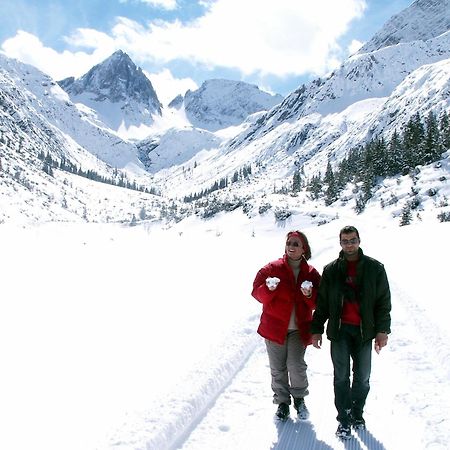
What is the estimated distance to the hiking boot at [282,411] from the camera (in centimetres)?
591

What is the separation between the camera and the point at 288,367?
5.91 m

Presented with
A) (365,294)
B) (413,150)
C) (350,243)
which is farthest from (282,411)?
(413,150)

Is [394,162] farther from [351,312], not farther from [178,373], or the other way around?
Answer: [351,312]

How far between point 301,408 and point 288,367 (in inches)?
24.4

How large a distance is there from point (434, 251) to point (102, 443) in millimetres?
17498

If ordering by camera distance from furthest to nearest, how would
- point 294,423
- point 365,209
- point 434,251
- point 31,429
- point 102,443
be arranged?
point 365,209, point 434,251, point 294,423, point 31,429, point 102,443

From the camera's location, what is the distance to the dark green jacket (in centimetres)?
523

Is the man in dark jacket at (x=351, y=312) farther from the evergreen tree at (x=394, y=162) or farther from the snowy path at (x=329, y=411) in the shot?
the evergreen tree at (x=394, y=162)

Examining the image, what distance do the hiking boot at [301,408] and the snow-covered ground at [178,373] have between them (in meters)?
0.10

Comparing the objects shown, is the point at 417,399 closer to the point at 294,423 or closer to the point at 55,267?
the point at 294,423

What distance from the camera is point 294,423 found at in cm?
586

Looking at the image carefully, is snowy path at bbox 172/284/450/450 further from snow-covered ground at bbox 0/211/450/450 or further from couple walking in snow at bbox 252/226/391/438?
couple walking in snow at bbox 252/226/391/438

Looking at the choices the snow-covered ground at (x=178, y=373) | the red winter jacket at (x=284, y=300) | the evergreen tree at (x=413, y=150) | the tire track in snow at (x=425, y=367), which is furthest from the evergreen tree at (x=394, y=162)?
the red winter jacket at (x=284, y=300)

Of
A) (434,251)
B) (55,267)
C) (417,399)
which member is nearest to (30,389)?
(417,399)
